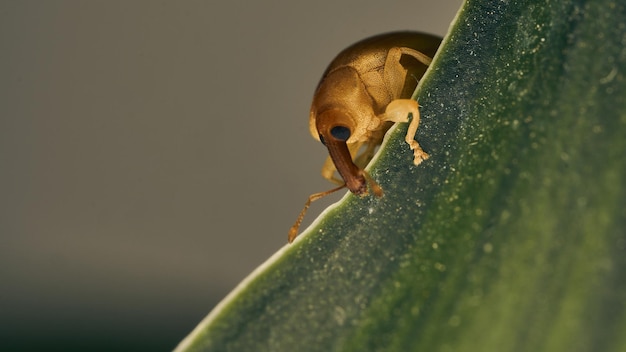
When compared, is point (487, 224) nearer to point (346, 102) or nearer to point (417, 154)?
point (417, 154)

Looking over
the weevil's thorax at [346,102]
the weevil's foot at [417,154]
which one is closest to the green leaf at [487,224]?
the weevil's foot at [417,154]

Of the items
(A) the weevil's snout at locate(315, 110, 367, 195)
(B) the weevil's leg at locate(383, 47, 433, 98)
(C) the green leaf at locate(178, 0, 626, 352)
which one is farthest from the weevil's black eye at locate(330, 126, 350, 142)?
(C) the green leaf at locate(178, 0, 626, 352)

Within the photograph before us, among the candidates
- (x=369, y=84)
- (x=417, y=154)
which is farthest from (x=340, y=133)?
(x=417, y=154)

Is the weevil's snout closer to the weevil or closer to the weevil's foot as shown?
the weevil

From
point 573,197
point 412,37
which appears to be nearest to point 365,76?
point 412,37

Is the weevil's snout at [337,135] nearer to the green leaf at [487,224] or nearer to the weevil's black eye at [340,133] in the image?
the weevil's black eye at [340,133]

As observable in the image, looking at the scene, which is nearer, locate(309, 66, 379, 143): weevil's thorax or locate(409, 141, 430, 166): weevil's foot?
locate(409, 141, 430, 166): weevil's foot
